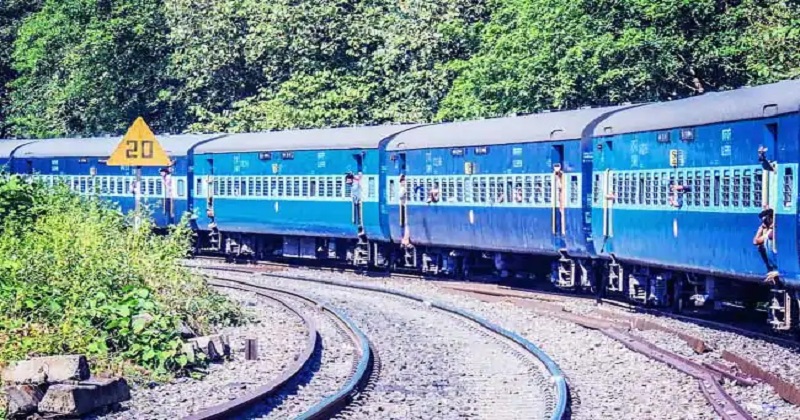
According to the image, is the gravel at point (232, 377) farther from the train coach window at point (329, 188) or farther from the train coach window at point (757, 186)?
the train coach window at point (329, 188)

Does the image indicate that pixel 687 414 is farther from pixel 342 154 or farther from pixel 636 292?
pixel 342 154

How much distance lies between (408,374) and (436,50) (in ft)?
97.3

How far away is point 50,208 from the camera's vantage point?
832 inches

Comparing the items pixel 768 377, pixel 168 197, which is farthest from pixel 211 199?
pixel 768 377

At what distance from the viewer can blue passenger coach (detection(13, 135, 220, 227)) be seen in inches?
1425

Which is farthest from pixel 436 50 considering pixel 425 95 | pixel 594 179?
pixel 594 179

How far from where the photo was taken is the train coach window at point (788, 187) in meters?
13.8

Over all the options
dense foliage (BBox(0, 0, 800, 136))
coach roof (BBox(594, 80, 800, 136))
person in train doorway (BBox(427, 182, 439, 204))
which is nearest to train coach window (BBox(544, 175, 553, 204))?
coach roof (BBox(594, 80, 800, 136))

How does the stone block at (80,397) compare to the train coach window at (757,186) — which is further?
the train coach window at (757,186)

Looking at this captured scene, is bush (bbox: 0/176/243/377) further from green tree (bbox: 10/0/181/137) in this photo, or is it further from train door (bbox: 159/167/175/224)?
green tree (bbox: 10/0/181/137)

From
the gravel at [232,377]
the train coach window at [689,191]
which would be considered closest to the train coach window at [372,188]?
the gravel at [232,377]

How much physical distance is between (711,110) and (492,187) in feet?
27.3

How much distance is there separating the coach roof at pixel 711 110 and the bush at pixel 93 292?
6.05 metres

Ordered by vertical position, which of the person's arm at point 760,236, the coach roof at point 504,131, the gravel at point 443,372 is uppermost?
the coach roof at point 504,131
